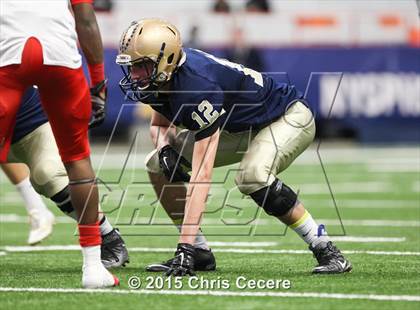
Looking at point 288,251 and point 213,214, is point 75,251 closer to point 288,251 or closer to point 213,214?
point 288,251

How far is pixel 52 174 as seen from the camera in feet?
17.1

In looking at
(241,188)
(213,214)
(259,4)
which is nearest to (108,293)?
(241,188)

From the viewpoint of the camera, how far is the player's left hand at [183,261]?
4469 mm

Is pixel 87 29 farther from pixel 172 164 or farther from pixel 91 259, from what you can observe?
pixel 91 259

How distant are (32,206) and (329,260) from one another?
92.4 inches

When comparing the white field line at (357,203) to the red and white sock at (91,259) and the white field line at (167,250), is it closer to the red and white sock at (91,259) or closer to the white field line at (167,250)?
the white field line at (167,250)

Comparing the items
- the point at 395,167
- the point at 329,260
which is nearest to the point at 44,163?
the point at 329,260

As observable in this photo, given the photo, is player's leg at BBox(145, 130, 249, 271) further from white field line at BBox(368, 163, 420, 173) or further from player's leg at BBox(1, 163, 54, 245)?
white field line at BBox(368, 163, 420, 173)

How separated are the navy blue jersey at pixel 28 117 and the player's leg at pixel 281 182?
1.25 metres

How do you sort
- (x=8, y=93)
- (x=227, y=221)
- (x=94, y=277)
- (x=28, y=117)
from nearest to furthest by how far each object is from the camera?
(x=8, y=93), (x=94, y=277), (x=28, y=117), (x=227, y=221)

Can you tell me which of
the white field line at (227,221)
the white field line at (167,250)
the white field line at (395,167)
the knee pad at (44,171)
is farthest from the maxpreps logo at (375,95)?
the knee pad at (44,171)

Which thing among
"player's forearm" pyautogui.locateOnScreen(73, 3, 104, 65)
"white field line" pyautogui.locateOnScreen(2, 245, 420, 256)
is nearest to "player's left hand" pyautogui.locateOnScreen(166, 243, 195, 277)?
"player's forearm" pyautogui.locateOnScreen(73, 3, 104, 65)

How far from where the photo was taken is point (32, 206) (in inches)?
253

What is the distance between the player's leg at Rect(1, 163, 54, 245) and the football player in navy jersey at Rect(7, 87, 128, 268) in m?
0.71
